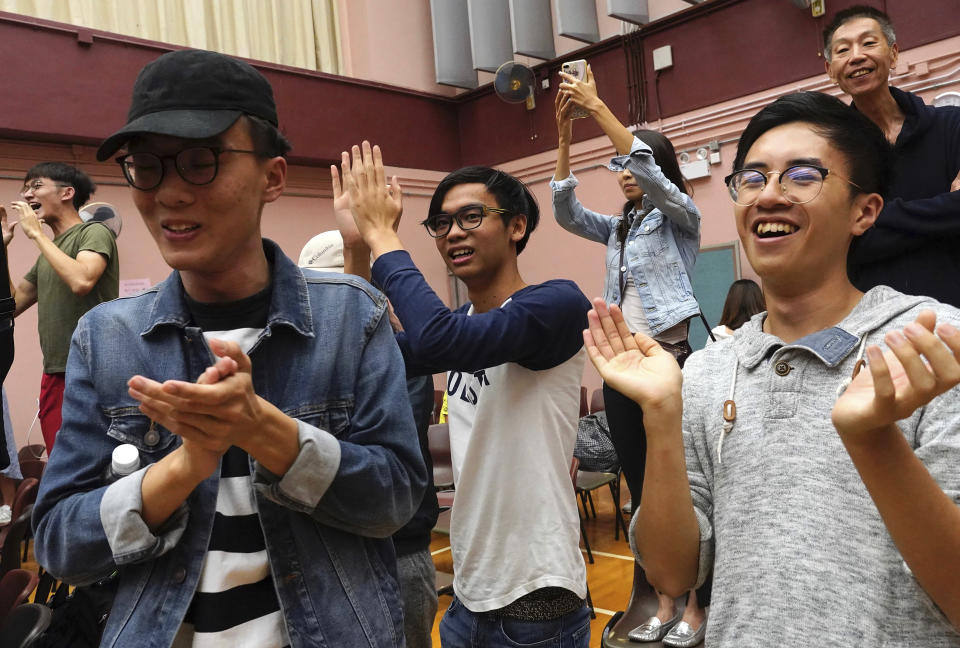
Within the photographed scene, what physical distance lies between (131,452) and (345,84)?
7105mm

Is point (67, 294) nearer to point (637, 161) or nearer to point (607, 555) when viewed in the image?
point (637, 161)

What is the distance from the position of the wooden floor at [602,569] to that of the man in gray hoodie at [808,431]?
220 centimetres

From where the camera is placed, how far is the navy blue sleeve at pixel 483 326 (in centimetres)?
181

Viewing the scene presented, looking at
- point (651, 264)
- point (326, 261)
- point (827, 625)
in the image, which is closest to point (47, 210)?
point (326, 261)

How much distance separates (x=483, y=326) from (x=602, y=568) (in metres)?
2.91

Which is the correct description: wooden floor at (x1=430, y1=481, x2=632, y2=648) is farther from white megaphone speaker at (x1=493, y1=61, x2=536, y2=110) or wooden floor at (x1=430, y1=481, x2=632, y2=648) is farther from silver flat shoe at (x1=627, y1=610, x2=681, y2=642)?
white megaphone speaker at (x1=493, y1=61, x2=536, y2=110)

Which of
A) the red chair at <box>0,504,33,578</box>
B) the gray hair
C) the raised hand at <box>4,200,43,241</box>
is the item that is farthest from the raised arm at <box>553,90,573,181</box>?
the raised hand at <box>4,200,43,241</box>

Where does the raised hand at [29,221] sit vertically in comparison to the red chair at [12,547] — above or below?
above

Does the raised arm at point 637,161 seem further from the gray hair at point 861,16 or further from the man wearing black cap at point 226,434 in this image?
the man wearing black cap at point 226,434

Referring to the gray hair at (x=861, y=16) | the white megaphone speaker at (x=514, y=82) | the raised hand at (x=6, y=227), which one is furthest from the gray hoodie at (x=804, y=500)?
the white megaphone speaker at (x=514, y=82)

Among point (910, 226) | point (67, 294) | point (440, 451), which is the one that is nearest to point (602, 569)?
point (440, 451)

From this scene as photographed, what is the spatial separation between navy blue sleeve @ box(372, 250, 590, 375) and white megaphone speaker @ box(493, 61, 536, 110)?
16.0 ft

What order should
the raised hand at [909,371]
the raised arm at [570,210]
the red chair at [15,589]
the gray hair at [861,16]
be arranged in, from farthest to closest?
the raised arm at [570,210]
the gray hair at [861,16]
the red chair at [15,589]
the raised hand at [909,371]

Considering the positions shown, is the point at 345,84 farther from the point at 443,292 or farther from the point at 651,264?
the point at 651,264
